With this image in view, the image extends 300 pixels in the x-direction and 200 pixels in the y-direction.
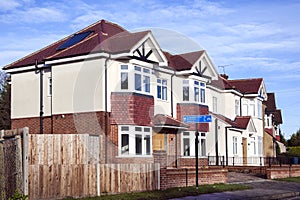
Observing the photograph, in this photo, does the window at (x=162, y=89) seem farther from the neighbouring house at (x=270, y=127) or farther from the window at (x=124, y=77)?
the neighbouring house at (x=270, y=127)

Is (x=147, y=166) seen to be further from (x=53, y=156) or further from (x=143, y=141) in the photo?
(x=143, y=141)

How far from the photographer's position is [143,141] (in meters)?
28.0

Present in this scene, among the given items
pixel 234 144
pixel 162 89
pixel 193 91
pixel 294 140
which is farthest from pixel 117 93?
pixel 294 140

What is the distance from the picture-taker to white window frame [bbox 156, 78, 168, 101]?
31000 millimetres

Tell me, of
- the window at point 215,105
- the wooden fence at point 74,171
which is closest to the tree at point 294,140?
the window at point 215,105

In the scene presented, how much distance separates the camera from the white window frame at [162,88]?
31.0 meters

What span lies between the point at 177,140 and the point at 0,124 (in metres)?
22.1

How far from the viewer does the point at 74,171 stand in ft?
54.7

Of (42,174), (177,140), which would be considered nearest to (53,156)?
(42,174)

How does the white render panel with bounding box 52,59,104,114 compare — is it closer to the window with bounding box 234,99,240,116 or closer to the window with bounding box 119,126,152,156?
the window with bounding box 119,126,152,156

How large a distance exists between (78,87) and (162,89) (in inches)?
256

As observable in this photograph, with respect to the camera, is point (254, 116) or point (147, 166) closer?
point (147, 166)

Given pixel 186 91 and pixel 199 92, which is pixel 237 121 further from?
pixel 186 91

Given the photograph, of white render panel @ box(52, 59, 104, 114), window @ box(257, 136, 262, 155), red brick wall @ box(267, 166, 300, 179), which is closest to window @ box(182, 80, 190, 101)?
red brick wall @ box(267, 166, 300, 179)
